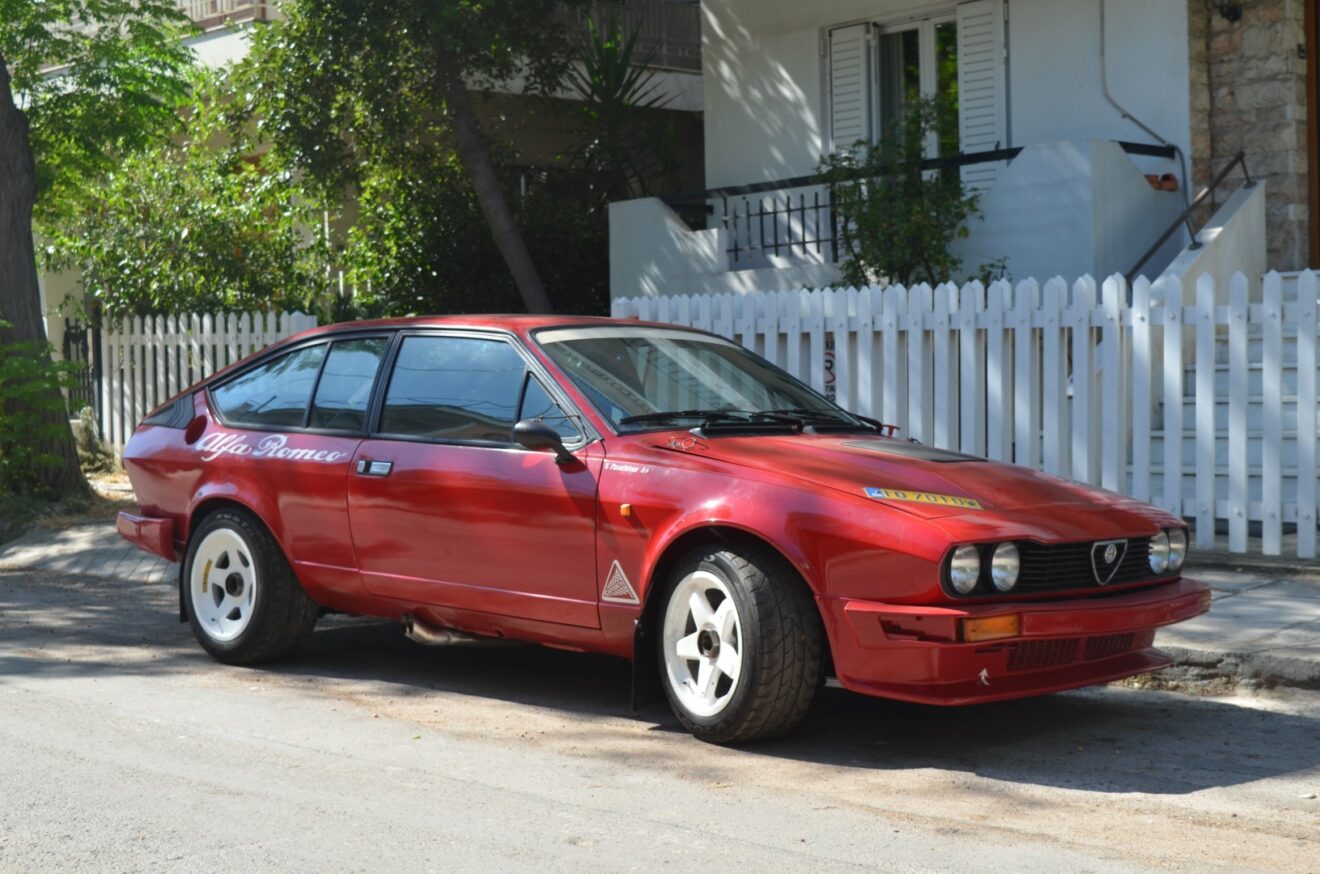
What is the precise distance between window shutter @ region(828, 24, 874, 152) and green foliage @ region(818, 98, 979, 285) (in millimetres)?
1585

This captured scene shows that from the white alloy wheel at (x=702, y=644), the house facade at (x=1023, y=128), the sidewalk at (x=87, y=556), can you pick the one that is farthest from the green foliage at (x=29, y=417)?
the white alloy wheel at (x=702, y=644)

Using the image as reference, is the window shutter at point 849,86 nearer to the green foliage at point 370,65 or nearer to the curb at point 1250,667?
the green foliage at point 370,65

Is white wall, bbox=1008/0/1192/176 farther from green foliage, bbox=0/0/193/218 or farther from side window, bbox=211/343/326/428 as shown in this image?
side window, bbox=211/343/326/428

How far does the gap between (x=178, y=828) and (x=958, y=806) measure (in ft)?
7.78

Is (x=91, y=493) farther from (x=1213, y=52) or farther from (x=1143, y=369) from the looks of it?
(x=1213, y=52)

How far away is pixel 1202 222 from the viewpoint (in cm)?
1368

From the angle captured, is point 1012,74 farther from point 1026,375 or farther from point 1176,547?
point 1176,547

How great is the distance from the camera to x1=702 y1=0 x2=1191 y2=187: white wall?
13930mm

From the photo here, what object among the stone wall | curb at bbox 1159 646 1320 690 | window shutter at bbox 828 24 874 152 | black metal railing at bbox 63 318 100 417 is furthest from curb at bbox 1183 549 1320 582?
black metal railing at bbox 63 318 100 417

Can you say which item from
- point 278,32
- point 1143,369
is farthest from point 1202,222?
point 278,32

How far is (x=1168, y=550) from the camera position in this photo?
600cm

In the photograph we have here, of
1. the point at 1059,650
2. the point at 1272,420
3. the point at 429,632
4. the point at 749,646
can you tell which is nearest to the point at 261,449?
the point at 429,632

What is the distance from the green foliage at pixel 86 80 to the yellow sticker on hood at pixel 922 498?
12274 millimetres

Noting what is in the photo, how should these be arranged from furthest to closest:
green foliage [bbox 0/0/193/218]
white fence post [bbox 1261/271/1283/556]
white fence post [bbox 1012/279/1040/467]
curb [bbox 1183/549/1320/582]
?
green foliage [bbox 0/0/193/218], white fence post [bbox 1012/279/1040/467], white fence post [bbox 1261/271/1283/556], curb [bbox 1183/549/1320/582]
